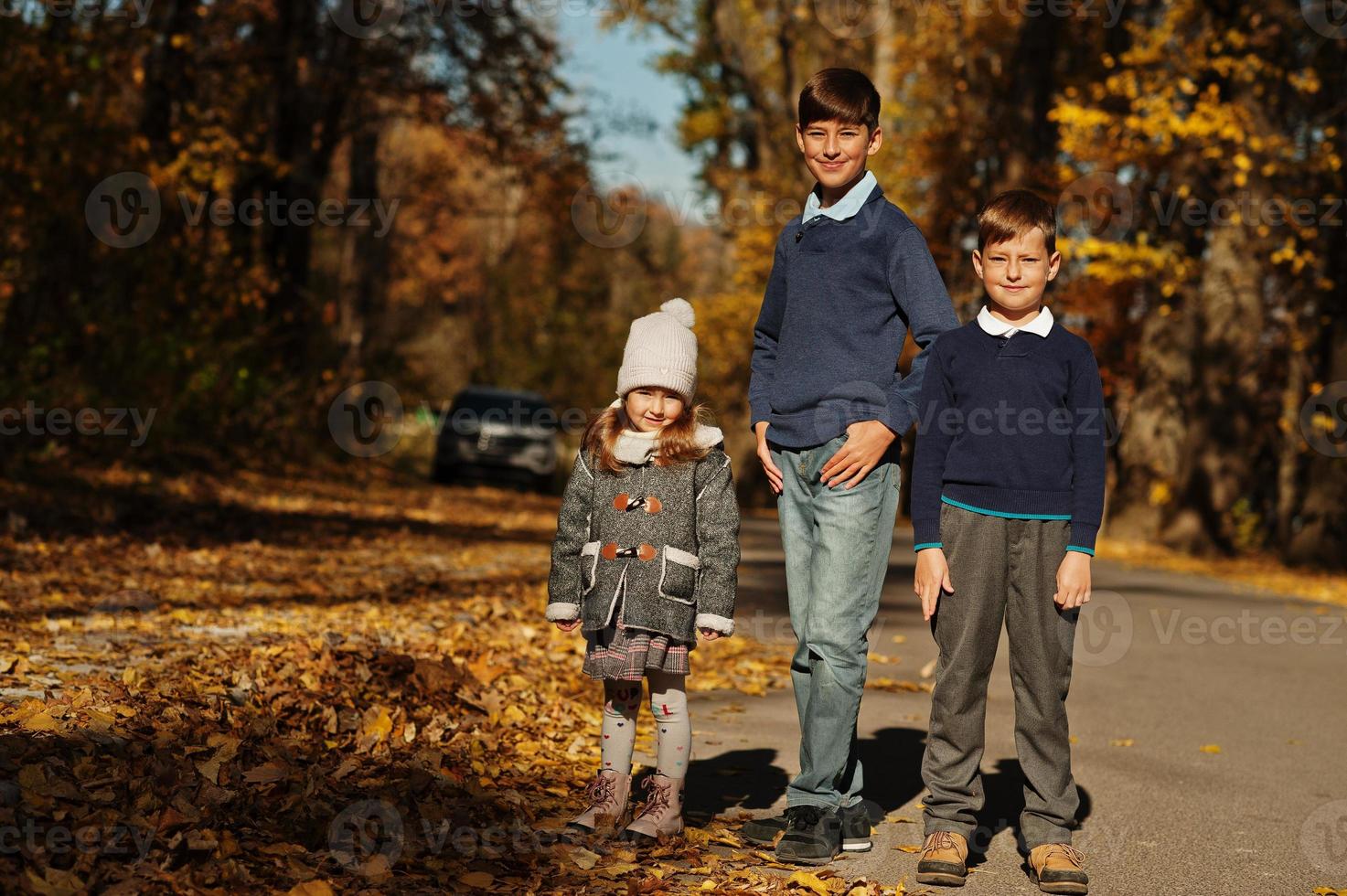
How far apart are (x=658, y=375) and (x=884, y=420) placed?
2.40 ft

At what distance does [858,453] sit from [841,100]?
1.12m

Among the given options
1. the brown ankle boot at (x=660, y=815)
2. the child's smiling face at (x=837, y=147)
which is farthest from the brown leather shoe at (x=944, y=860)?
the child's smiling face at (x=837, y=147)

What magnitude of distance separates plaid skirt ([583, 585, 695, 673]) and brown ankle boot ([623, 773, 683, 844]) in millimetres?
366

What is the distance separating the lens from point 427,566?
42.1 ft

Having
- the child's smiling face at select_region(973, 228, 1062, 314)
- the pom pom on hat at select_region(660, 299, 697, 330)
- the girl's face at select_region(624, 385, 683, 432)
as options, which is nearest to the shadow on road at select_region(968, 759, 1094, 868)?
the child's smiling face at select_region(973, 228, 1062, 314)

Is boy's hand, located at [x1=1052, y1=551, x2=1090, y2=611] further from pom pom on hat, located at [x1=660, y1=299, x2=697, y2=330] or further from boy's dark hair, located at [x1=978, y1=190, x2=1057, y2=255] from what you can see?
pom pom on hat, located at [x1=660, y1=299, x2=697, y2=330]

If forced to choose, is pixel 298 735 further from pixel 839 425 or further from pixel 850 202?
pixel 850 202

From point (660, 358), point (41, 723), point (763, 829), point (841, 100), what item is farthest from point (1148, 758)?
point (41, 723)

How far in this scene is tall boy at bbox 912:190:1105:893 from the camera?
15.1ft

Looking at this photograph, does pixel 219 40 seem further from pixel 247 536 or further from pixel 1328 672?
pixel 1328 672

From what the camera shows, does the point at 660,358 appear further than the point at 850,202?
No

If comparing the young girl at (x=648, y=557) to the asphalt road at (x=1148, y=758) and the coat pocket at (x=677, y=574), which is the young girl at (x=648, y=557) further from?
the asphalt road at (x=1148, y=758)

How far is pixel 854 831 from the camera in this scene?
16.2ft

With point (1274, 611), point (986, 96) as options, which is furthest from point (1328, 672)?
point (986, 96)
